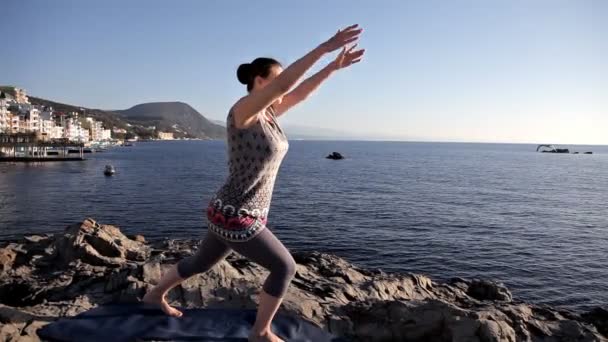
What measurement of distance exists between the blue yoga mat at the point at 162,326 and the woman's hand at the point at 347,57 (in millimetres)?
2922

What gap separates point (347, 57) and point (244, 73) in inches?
37.8

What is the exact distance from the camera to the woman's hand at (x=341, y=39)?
3197 millimetres

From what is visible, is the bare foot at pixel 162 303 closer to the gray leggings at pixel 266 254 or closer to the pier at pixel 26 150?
the gray leggings at pixel 266 254

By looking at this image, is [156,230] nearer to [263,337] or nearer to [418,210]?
[418,210]

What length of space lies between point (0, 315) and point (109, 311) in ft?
3.58

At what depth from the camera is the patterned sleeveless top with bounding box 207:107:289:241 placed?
357 cm

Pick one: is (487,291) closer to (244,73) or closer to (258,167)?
(258,167)

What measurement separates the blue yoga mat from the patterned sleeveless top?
4.73ft

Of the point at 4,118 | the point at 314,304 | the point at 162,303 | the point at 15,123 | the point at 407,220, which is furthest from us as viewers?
the point at 15,123

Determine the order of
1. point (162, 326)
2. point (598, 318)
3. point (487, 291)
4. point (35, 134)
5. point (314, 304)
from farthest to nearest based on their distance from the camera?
1. point (35, 134)
2. point (487, 291)
3. point (598, 318)
4. point (314, 304)
5. point (162, 326)

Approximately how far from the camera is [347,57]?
3916mm

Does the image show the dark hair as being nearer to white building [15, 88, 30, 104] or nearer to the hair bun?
the hair bun

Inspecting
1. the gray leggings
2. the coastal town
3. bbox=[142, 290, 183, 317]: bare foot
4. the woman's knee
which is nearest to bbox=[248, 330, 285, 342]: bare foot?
the gray leggings

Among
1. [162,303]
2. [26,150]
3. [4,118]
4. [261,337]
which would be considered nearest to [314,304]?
[261,337]
